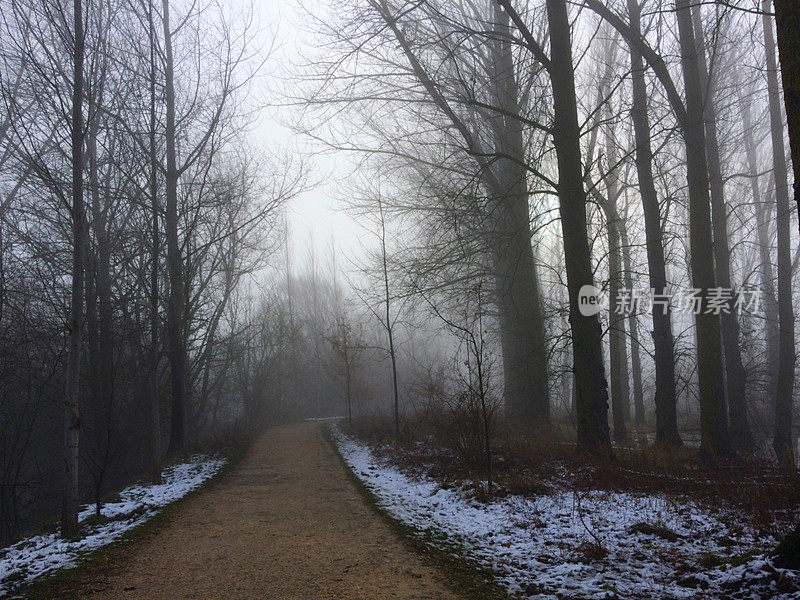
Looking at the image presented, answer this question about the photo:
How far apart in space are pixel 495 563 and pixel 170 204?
11.7 m

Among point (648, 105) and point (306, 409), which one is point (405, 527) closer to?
point (648, 105)

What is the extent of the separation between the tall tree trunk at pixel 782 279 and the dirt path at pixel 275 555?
11.2m

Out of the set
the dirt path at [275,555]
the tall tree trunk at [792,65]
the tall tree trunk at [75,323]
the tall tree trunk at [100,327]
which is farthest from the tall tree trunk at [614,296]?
the tall tree trunk at [100,327]

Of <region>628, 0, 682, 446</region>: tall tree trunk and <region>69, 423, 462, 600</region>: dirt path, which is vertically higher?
<region>628, 0, 682, 446</region>: tall tree trunk

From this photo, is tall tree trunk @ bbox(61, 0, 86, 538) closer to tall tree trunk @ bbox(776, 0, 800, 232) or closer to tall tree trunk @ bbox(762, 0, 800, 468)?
tall tree trunk @ bbox(776, 0, 800, 232)

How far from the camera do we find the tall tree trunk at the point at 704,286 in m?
8.88

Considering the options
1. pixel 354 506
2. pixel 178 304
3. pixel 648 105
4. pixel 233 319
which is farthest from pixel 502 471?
pixel 233 319

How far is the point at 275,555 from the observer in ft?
17.4

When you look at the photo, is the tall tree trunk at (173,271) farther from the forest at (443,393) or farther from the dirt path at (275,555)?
the dirt path at (275,555)

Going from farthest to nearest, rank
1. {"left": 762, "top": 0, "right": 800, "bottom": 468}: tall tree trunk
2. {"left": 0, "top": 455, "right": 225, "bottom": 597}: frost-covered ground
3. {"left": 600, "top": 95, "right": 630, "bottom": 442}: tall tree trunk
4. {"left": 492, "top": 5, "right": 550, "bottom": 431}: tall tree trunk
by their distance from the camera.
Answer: {"left": 600, "top": 95, "right": 630, "bottom": 442}: tall tree trunk → {"left": 492, "top": 5, "right": 550, "bottom": 431}: tall tree trunk → {"left": 762, "top": 0, "right": 800, "bottom": 468}: tall tree trunk → {"left": 0, "top": 455, "right": 225, "bottom": 597}: frost-covered ground

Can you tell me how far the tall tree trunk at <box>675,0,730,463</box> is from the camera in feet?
29.1

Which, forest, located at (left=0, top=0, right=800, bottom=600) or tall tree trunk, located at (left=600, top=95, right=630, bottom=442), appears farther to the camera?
tall tree trunk, located at (left=600, top=95, right=630, bottom=442)

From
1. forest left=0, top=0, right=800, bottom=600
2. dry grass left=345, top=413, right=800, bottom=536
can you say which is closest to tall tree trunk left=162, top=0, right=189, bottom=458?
forest left=0, top=0, right=800, bottom=600

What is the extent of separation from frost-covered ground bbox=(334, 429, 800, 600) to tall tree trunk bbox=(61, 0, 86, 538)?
3.76 m
